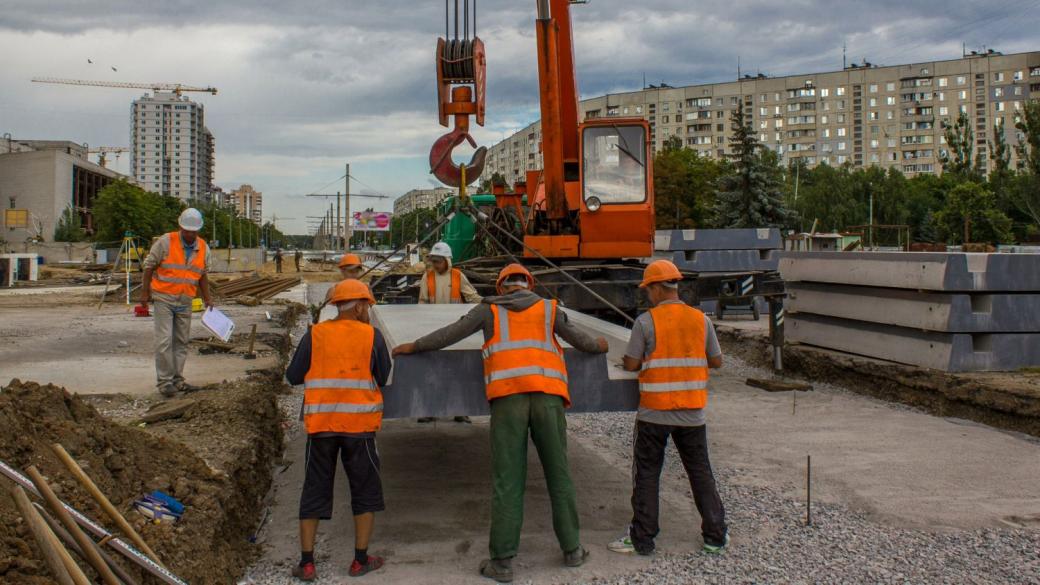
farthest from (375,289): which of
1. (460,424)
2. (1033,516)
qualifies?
(1033,516)

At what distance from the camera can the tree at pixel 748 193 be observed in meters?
35.5

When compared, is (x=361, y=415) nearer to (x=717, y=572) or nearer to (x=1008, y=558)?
(x=717, y=572)

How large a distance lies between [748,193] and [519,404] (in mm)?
33128

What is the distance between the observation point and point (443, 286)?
7.92 metres

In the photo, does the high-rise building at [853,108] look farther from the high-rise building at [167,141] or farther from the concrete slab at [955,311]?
the high-rise building at [167,141]

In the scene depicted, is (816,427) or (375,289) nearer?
(816,427)

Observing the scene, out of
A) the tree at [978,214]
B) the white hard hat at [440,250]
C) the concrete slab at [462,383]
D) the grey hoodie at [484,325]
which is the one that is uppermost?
the tree at [978,214]

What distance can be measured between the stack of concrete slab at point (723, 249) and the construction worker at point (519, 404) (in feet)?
47.0

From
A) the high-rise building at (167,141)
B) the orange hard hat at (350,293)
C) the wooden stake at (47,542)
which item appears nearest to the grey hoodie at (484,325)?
the orange hard hat at (350,293)

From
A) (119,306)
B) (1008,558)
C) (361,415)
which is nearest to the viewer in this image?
(361,415)

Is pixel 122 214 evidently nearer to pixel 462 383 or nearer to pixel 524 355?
pixel 462 383

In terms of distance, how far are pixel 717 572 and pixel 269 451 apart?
3852 millimetres

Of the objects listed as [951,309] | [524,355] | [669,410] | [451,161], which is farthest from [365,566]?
[951,309]

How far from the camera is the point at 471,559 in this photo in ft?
15.4
